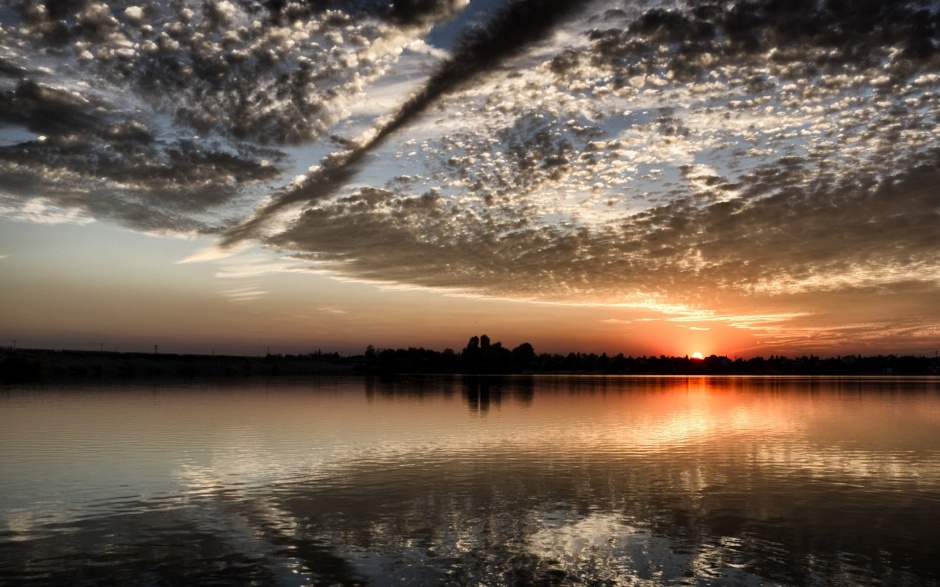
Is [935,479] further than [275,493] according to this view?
Yes

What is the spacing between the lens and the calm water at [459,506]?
20.1 meters

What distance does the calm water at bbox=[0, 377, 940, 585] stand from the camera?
790 inches

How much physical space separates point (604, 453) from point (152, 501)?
85.2 ft

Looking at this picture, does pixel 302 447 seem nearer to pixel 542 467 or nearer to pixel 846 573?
pixel 542 467

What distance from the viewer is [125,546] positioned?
71.2 ft

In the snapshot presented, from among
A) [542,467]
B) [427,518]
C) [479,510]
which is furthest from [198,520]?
[542,467]

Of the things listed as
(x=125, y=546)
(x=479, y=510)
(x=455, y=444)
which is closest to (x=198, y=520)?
(x=125, y=546)

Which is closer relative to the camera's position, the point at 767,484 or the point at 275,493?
the point at 275,493

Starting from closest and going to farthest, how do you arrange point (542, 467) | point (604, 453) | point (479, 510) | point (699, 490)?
point (479, 510) < point (699, 490) < point (542, 467) < point (604, 453)

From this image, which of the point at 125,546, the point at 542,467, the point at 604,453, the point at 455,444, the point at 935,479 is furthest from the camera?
the point at 455,444

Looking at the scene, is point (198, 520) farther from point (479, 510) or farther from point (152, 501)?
point (479, 510)

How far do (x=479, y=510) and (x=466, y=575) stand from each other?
8.02 metres

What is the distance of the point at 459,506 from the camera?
28141 mm

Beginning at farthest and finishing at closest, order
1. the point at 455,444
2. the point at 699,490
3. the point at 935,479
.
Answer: the point at 455,444, the point at 935,479, the point at 699,490
